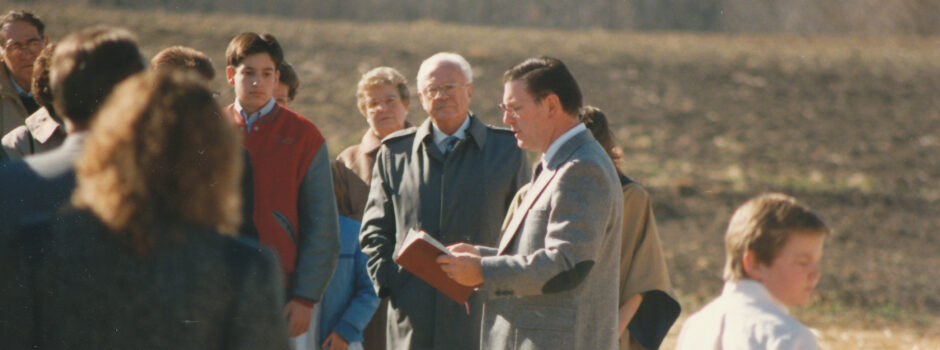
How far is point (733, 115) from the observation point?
2020cm

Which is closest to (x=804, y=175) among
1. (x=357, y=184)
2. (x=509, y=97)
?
(x=357, y=184)

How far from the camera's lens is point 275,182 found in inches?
162

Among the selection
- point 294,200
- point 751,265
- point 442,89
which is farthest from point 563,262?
point 442,89

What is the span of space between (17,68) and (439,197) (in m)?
2.09

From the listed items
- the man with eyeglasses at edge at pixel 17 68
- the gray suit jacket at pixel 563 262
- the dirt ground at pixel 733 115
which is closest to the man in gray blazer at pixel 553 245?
the gray suit jacket at pixel 563 262

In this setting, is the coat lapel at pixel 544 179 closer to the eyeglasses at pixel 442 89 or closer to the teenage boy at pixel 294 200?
the teenage boy at pixel 294 200

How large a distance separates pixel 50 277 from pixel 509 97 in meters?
1.95

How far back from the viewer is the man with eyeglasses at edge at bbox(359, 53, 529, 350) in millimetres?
4793

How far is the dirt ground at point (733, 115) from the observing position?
14.3 metres

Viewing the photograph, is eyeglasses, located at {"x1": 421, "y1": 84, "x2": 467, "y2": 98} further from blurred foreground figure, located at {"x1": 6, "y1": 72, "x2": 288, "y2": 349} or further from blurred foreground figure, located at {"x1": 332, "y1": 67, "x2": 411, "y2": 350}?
blurred foreground figure, located at {"x1": 6, "y1": 72, "x2": 288, "y2": 349}

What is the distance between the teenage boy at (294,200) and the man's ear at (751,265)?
179 centimetres

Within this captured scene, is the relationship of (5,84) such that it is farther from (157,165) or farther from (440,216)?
(157,165)

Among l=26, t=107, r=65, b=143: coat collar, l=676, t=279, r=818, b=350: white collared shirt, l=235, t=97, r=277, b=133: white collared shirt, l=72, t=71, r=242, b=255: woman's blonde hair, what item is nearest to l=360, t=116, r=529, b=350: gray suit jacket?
l=235, t=97, r=277, b=133: white collared shirt

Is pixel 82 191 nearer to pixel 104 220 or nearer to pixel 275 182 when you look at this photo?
pixel 104 220
